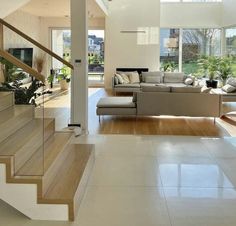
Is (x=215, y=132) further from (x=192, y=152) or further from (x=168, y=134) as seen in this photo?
(x=192, y=152)

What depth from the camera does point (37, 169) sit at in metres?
3.29

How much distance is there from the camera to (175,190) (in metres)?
3.78

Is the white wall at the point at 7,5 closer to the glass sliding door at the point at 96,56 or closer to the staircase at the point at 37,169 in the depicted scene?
the staircase at the point at 37,169

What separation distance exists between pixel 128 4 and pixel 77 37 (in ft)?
27.4

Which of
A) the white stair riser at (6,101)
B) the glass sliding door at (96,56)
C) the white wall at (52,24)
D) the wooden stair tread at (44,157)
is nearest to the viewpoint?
the wooden stair tread at (44,157)

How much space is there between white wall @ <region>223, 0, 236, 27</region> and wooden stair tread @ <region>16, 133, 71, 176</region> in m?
10.2

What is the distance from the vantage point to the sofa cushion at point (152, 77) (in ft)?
41.9

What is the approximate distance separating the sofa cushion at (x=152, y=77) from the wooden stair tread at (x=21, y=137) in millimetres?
8721

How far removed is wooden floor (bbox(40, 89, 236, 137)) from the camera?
6730 mm

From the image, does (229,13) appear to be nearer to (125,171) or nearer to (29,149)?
(125,171)

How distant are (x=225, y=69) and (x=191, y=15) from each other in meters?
3.07

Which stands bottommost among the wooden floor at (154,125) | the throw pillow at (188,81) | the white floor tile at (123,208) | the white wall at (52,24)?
the white floor tile at (123,208)

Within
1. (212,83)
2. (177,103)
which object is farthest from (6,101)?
(212,83)

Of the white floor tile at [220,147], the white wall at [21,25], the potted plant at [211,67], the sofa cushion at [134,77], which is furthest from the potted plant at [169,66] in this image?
the white floor tile at [220,147]
